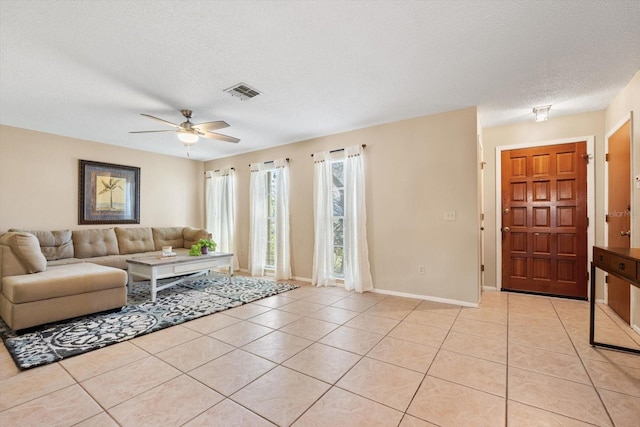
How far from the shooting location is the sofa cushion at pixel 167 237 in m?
5.57

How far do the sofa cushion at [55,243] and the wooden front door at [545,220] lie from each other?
677 cm

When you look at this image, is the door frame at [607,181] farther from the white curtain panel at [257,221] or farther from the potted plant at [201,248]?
the potted plant at [201,248]

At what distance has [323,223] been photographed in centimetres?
469

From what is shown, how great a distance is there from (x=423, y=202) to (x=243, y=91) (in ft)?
8.71

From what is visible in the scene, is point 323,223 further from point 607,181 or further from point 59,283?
point 607,181

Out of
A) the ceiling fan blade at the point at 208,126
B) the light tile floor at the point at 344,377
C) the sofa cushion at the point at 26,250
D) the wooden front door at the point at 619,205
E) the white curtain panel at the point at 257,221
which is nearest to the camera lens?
the light tile floor at the point at 344,377

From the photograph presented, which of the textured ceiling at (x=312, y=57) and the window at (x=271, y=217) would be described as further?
the window at (x=271, y=217)

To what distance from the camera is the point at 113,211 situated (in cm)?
531

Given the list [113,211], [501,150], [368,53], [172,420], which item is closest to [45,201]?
[113,211]

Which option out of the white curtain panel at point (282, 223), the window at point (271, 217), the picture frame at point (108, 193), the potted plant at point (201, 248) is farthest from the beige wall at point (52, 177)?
the white curtain panel at point (282, 223)

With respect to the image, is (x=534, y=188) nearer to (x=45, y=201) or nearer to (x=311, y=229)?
(x=311, y=229)

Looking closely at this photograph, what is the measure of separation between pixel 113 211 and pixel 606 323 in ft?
24.3

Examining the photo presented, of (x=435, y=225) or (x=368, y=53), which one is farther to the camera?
(x=435, y=225)

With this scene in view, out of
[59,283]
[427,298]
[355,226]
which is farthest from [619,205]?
[59,283]
